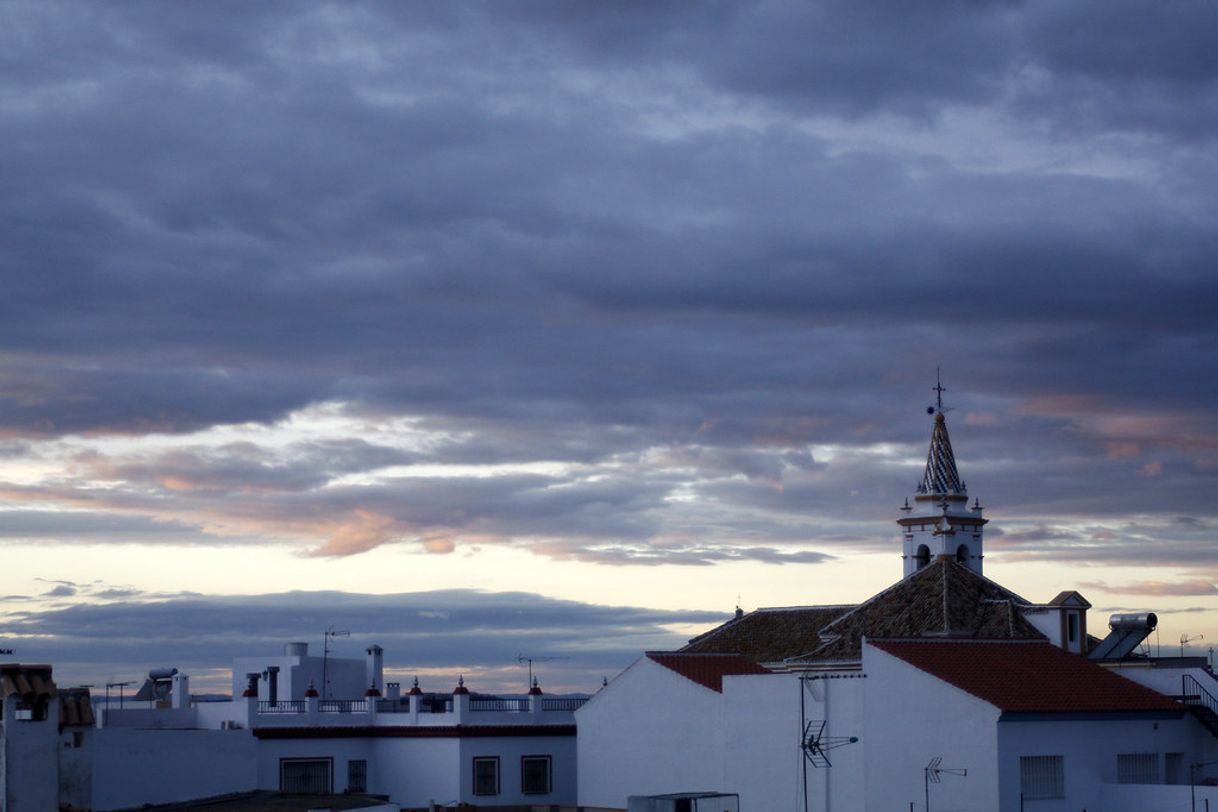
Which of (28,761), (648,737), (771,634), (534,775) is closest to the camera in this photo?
(28,761)

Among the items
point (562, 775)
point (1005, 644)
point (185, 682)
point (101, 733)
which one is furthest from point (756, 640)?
point (101, 733)

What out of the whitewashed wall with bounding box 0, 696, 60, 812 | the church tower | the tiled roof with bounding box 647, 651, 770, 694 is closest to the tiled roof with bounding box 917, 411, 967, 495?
the church tower

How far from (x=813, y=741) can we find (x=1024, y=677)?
716 centimetres

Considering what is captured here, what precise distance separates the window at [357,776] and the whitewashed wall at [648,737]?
830 centimetres

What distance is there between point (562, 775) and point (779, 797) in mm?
14686

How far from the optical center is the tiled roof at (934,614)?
227ft

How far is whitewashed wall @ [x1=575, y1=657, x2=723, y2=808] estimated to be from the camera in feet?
213

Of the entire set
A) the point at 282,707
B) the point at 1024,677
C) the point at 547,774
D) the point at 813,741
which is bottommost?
the point at 547,774

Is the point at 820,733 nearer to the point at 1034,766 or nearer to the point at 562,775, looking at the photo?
the point at 1034,766

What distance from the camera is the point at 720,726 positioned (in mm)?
64250

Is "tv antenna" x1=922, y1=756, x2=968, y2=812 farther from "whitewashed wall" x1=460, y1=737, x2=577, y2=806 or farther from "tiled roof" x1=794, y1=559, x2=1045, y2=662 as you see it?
"whitewashed wall" x1=460, y1=737, x2=577, y2=806

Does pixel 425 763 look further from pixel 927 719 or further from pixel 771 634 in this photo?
pixel 927 719

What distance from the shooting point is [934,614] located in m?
70.9

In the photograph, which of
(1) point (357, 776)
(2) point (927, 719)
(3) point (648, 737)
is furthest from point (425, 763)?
(2) point (927, 719)
